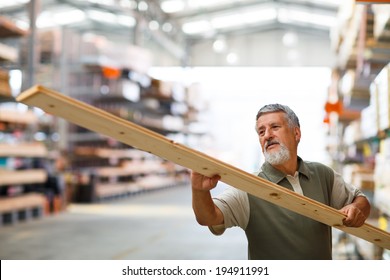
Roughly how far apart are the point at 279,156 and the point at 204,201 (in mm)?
261

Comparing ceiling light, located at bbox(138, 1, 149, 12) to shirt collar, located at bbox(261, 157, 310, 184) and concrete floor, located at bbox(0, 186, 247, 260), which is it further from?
shirt collar, located at bbox(261, 157, 310, 184)

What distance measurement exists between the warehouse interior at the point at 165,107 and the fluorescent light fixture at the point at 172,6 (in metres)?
0.05

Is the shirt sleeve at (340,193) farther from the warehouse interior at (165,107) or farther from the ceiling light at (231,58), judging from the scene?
the ceiling light at (231,58)

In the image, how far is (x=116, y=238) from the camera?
4488 mm

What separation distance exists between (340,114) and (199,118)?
10988mm

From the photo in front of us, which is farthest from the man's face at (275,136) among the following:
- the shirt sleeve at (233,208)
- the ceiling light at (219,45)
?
the ceiling light at (219,45)

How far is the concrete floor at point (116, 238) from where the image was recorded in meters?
3.66

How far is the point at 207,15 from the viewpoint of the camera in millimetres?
12891

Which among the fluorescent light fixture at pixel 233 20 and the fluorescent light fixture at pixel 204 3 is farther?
the fluorescent light fixture at pixel 233 20

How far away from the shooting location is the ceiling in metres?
12.6

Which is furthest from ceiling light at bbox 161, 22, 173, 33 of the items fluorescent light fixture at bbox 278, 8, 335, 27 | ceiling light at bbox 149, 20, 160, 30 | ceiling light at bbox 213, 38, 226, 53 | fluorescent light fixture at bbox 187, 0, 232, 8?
fluorescent light fixture at bbox 278, 8, 335, 27

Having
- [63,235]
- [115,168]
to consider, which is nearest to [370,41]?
[63,235]

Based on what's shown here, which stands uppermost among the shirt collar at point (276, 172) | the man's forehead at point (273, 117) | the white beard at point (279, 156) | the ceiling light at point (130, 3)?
the ceiling light at point (130, 3)
